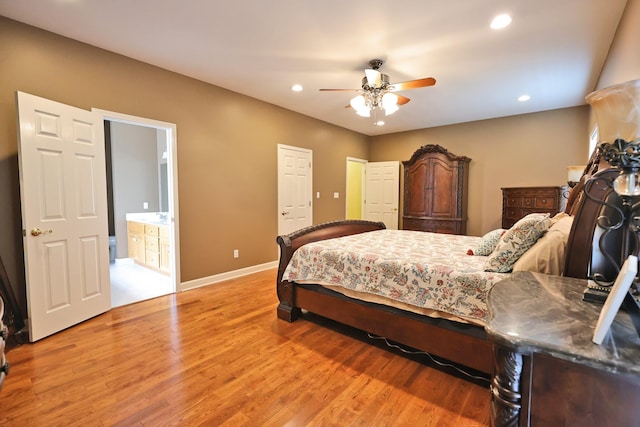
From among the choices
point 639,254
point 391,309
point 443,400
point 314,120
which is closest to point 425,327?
point 391,309

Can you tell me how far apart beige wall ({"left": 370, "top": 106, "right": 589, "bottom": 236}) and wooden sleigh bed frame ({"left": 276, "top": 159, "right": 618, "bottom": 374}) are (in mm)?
2624

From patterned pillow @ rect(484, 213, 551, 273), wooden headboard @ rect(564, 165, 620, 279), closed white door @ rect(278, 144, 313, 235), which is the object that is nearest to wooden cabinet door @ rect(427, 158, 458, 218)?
closed white door @ rect(278, 144, 313, 235)

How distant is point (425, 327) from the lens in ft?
6.75

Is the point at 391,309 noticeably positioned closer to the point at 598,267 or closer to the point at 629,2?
the point at 598,267

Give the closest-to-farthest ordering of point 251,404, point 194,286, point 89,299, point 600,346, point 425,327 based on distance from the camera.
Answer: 1. point 600,346
2. point 251,404
3. point 425,327
4. point 89,299
5. point 194,286

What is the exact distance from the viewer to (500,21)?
2.42 meters

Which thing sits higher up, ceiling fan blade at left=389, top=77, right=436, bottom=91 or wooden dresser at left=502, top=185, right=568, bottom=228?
ceiling fan blade at left=389, top=77, right=436, bottom=91

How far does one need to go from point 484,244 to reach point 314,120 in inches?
154

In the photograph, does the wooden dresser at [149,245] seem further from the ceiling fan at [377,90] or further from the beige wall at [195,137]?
the ceiling fan at [377,90]

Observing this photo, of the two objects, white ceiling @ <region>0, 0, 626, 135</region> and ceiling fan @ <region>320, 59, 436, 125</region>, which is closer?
white ceiling @ <region>0, 0, 626, 135</region>

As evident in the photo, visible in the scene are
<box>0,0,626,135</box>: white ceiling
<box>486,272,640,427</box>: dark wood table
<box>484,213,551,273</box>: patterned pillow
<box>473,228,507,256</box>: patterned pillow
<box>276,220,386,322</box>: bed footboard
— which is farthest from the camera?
<box>276,220,386,322</box>: bed footboard

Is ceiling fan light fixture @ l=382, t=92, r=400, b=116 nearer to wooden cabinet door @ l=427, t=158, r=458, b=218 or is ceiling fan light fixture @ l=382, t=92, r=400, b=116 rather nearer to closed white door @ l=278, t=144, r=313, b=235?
closed white door @ l=278, t=144, r=313, b=235

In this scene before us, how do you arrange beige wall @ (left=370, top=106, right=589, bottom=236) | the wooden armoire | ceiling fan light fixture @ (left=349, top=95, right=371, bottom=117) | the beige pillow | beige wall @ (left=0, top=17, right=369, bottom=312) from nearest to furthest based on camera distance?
1. the beige pillow
2. beige wall @ (left=0, top=17, right=369, bottom=312)
3. ceiling fan light fixture @ (left=349, top=95, right=371, bottom=117)
4. beige wall @ (left=370, top=106, right=589, bottom=236)
5. the wooden armoire

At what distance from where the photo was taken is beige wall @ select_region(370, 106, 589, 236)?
466 cm
